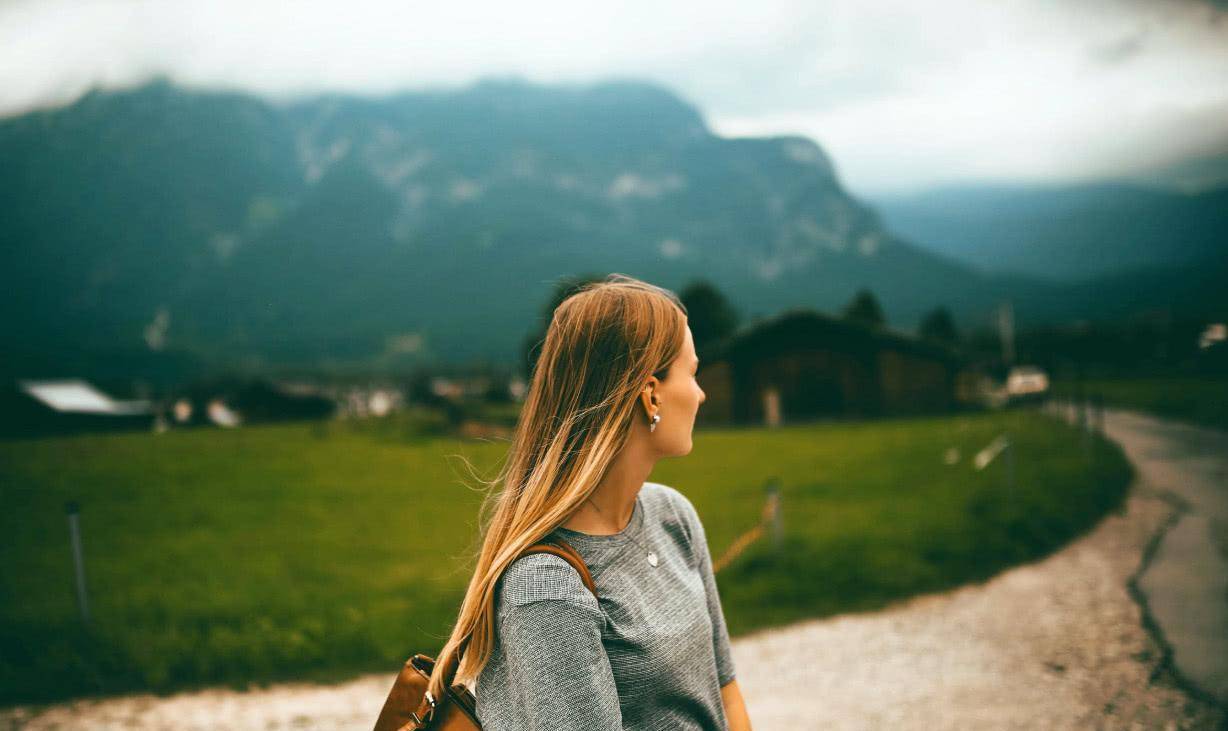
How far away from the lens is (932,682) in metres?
5.30

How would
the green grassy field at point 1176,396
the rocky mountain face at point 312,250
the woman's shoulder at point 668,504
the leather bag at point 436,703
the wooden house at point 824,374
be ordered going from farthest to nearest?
the rocky mountain face at point 312,250 → the wooden house at point 824,374 → the green grassy field at point 1176,396 → the woman's shoulder at point 668,504 → the leather bag at point 436,703

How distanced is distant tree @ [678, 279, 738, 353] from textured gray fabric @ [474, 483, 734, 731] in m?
40.2

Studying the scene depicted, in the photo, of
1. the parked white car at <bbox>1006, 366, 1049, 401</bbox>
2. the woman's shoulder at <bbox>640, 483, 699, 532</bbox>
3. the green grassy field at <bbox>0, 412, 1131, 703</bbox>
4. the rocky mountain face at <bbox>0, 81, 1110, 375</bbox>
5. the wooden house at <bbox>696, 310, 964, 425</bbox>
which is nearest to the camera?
the woman's shoulder at <bbox>640, 483, 699, 532</bbox>

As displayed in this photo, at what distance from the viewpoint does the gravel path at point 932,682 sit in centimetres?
468

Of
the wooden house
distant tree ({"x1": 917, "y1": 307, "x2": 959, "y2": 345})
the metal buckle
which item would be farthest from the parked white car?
the metal buckle

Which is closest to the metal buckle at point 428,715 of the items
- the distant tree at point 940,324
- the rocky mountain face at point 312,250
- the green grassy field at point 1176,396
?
the green grassy field at point 1176,396

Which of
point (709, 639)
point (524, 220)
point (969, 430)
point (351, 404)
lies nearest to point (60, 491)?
point (709, 639)

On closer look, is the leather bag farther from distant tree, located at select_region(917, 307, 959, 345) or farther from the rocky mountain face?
distant tree, located at select_region(917, 307, 959, 345)

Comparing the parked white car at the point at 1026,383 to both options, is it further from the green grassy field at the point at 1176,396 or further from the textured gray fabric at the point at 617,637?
the textured gray fabric at the point at 617,637

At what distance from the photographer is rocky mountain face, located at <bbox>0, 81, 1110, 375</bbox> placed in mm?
34969

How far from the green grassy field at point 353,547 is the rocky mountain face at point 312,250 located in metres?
10.1

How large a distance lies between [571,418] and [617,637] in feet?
1.45

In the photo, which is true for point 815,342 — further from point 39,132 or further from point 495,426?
point 39,132

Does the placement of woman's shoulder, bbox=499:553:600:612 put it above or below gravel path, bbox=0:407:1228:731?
above
